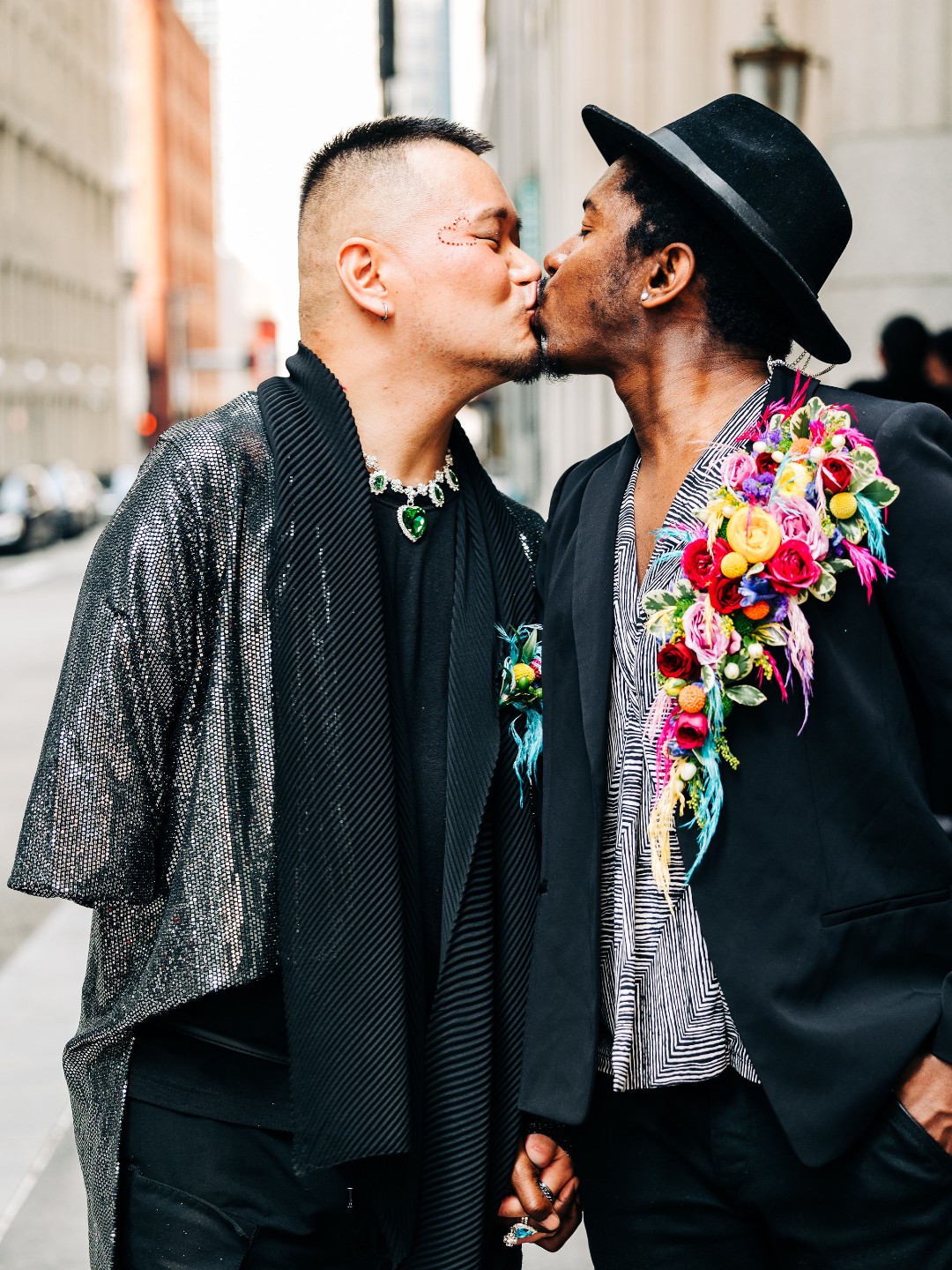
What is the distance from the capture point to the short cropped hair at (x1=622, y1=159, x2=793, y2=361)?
2174 millimetres

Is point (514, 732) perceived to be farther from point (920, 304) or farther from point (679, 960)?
point (920, 304)

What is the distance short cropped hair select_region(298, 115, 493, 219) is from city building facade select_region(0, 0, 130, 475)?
43055 millimetres

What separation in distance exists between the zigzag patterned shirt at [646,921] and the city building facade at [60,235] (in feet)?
144

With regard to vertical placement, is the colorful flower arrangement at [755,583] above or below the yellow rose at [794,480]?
below

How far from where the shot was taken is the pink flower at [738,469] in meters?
2.08

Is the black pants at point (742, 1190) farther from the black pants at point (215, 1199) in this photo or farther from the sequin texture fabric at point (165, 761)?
the sequin texture fabric at point (165, 761)

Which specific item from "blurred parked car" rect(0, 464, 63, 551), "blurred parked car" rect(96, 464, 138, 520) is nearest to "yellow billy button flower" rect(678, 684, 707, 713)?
"blurred parked car" rect(0, 464, 63, 551)

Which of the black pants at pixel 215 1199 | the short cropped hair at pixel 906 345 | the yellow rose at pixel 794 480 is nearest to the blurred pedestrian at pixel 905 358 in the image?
the short cropped hair at pixel 906 345

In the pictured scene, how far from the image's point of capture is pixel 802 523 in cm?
201

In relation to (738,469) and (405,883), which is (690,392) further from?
(405,883)

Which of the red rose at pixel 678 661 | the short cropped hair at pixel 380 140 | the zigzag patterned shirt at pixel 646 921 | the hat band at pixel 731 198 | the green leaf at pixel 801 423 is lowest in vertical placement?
the zigzag patterned shirt at pixel 646 921

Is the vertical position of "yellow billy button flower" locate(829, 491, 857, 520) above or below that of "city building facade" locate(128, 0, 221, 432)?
below

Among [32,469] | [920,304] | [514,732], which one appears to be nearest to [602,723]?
[514,732]

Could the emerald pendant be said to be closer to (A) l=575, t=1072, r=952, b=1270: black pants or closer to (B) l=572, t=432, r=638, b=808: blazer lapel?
(B) l=572, t=432, r=638, b=808: blazer lapel
